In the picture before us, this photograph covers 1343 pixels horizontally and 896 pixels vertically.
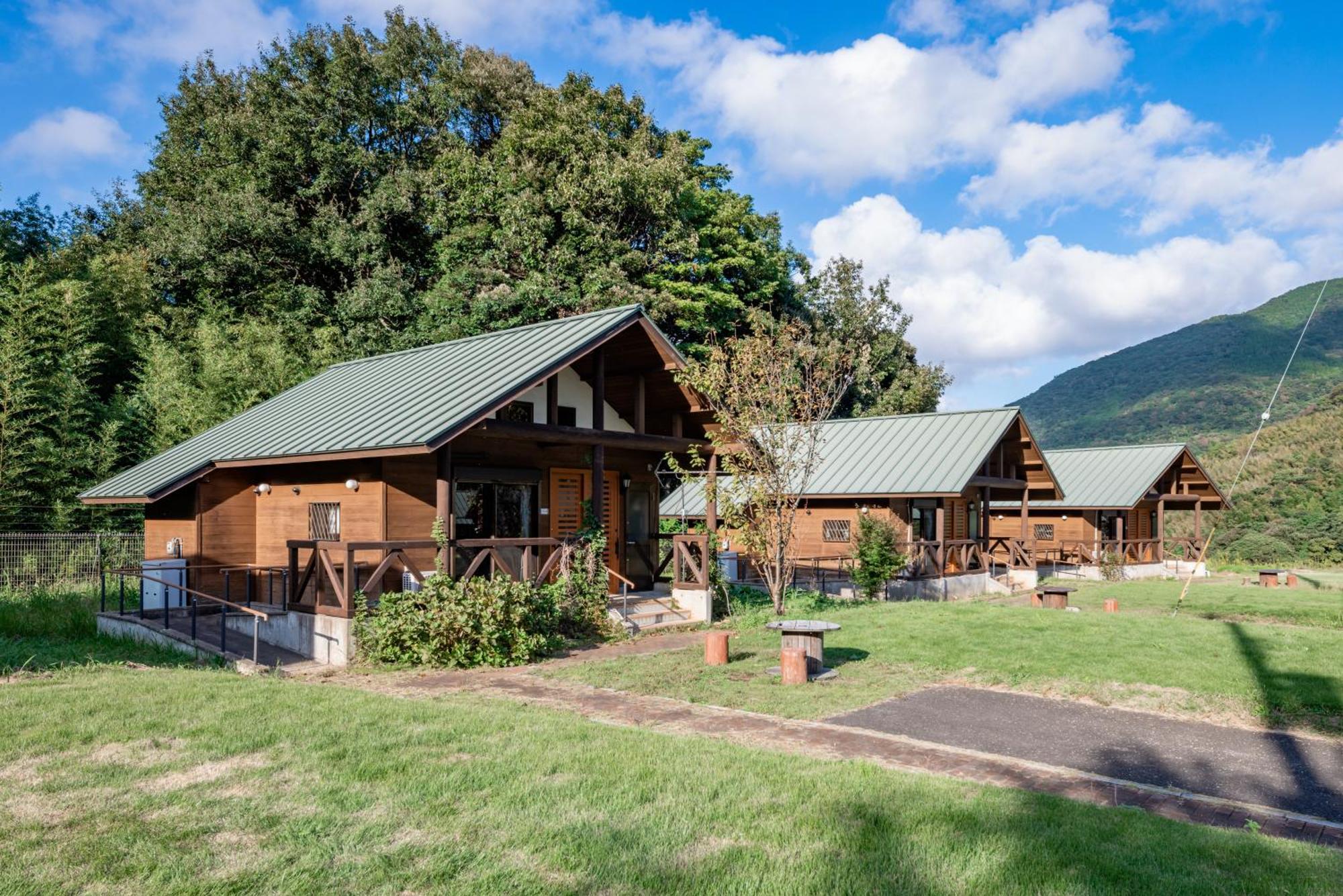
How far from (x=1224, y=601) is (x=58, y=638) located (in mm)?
22742

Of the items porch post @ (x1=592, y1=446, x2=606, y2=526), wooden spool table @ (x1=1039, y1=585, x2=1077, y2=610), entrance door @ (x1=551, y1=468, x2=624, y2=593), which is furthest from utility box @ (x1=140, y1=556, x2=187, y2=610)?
wooden spool table @ (x1=1039, y1=585, x2=1077, y2=610)

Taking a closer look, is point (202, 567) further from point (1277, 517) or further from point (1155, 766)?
point (1277, 517)

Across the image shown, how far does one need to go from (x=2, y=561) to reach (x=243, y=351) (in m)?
10.2

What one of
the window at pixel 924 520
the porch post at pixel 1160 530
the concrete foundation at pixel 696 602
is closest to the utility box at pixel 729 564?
the concrete foundation at pixel 696 602

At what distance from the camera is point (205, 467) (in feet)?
49.2

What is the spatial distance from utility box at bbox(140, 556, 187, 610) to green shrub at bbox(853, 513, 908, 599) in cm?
1302

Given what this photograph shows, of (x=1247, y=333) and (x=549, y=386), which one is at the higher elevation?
(x=1247, y=333)

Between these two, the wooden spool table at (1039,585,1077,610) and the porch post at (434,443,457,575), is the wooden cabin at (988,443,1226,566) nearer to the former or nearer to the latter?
the wooden spool table at (1039,585,1077,610)

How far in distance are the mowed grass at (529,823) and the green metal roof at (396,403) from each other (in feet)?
18.4

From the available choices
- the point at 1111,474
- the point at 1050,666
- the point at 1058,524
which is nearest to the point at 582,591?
the point at 1050,666

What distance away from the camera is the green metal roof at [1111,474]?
100 feet

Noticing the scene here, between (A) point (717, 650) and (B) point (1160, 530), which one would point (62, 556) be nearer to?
(A) point (717, 650)

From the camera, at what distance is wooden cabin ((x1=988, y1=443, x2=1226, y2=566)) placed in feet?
101

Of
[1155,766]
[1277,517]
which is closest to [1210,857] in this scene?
[1155,766]
